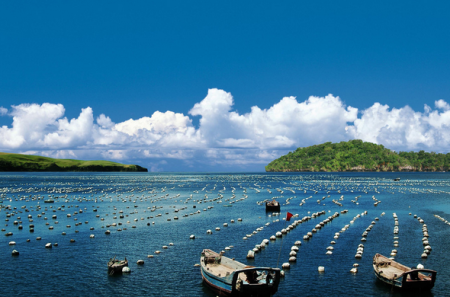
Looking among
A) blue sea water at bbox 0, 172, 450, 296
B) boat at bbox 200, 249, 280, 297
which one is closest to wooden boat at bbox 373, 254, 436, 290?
blue sea water at bbox 0, 172, 450, 296

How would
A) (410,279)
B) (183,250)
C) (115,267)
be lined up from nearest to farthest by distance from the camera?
(410,279) < (115,267) < (183,250)

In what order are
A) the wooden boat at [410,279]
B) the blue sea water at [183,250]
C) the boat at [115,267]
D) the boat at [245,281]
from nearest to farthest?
1. the boat at [245,281]
2. the wooden boat at [410,279]
3. the blue sea water at [183,250]
4. the boat at [115,267]

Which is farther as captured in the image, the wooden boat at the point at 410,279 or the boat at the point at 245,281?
the wooden boat at the point at 410,279

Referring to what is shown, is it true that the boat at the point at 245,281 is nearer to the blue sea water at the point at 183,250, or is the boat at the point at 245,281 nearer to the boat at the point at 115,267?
the blue sea water at the point at 183,250

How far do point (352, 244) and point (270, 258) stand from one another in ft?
45.2

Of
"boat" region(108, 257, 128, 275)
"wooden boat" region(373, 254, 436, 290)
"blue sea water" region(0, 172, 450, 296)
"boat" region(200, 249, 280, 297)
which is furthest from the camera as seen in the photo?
"boat" region(108, 257, 128, 275)

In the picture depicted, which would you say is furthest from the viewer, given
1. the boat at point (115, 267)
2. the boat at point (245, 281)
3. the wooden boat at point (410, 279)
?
the boat at point (115, 267)

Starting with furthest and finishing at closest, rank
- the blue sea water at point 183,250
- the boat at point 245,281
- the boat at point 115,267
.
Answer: the boat at point 115,267
the blue sea water at point 183,250
the boat at point 245,281

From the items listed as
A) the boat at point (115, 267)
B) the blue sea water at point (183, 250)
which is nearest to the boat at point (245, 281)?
the blue sea water at point (183, 250)

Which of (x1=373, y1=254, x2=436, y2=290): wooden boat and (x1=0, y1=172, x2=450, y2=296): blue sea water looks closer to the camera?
(x1=373, y1=254, x2=436, y2=290): wooden boat

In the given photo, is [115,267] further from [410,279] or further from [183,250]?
[410,279]

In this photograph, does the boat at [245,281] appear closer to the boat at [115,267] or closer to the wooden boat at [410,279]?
the boat at [115,267]

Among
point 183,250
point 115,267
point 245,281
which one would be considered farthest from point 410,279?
point 115,267

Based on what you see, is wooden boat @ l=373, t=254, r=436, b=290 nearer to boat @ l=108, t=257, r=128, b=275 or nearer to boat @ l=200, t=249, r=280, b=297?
boat @ l=200, t=249, r=280, b=297
